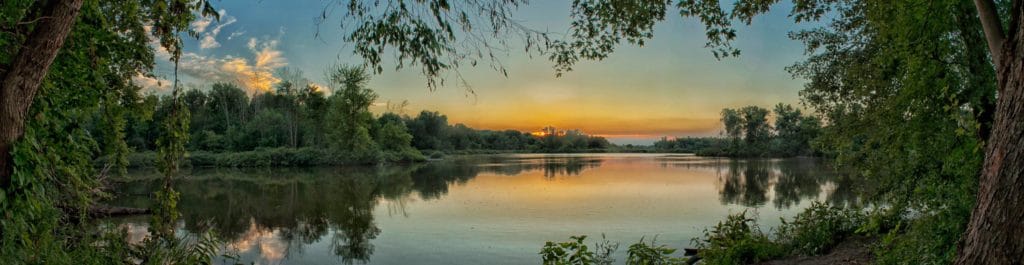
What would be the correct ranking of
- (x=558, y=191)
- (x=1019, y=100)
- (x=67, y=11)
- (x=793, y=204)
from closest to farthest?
(x=1019, y=100)
(x=67, y=11)
(x=793, y=204)
(x=558, y=191)

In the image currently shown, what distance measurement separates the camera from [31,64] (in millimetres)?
3051

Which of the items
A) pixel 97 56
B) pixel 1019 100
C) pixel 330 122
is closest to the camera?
pixel 1019 100

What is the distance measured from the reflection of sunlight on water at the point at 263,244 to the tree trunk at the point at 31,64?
5996 mm

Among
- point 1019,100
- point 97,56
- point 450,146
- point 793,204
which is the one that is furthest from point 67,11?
point 450,146

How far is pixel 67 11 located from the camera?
3.09 meters

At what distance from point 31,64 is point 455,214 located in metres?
10.8

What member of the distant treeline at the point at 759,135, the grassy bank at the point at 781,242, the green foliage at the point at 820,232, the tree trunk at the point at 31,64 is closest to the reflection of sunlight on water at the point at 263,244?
the grassy bank at the point at 781,242

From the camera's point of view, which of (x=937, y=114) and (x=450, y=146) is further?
(x=450, y=146)

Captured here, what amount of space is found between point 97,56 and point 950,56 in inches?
300

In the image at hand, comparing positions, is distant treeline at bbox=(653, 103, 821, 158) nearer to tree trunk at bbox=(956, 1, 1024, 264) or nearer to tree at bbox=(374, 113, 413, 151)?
tree at bbox=(374, 113, 413, 151)

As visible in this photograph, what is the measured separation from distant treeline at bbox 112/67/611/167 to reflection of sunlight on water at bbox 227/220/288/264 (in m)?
19.0

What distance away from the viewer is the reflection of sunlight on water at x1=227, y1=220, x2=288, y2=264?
8.89m

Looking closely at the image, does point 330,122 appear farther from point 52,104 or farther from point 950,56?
point 950,56

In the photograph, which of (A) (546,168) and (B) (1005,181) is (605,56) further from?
(A) (546,168)
